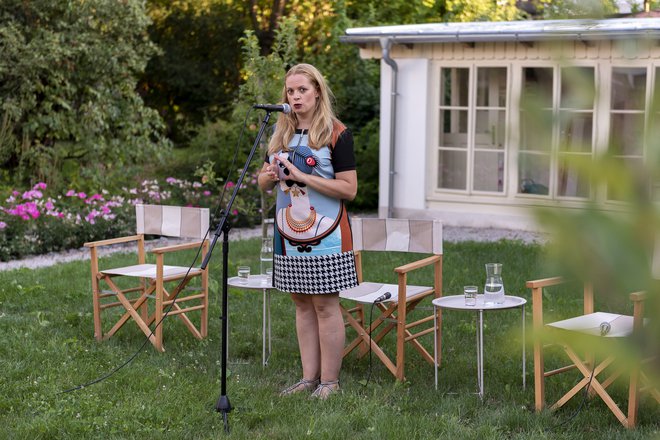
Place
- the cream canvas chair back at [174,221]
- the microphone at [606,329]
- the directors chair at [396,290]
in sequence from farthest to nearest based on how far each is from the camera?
the cream canvas chair back at [174,221]
the directors chair at [396,290]
the microphone at [606,329]

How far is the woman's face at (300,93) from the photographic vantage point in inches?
161

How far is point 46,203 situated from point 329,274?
6198mm

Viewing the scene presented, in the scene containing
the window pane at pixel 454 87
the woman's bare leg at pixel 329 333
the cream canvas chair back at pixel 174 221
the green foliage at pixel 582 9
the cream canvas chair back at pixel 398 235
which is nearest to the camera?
the green foliage at pixel 582 9

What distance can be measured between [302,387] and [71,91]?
8188 mm

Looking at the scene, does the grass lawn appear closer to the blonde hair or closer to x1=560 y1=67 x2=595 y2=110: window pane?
the blonde hair

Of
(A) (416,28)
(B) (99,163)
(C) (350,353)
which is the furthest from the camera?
(B) (99,163)

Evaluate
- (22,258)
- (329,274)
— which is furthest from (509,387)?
(22,258)

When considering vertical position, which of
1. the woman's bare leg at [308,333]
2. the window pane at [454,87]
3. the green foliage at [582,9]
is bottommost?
the woman's bare leg at [308,333]

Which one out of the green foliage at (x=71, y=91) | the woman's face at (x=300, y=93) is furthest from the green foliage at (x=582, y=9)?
the green foliage at (x=71, y=91)

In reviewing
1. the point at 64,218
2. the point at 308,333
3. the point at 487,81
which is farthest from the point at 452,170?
the point at 308,333

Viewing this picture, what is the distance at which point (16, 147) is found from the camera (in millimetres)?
11211

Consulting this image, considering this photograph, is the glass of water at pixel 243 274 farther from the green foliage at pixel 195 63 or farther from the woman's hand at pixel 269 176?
the green foliage at pixel 195 63

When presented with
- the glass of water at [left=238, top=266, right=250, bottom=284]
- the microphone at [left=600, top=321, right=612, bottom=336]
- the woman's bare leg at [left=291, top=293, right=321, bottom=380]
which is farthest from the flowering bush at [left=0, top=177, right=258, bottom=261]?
the microphone at [left=600, top=321, right=612, bottom=336]

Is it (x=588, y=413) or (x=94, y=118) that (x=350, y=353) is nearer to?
(x=588, y=413)
